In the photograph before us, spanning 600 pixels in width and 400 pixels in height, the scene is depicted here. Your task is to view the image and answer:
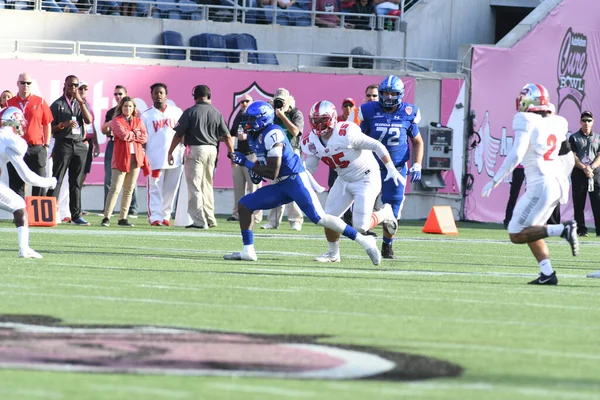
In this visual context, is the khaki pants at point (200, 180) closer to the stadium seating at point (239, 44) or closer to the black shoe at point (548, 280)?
the stadium seating at point (239, 44)

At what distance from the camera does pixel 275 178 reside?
512 inches

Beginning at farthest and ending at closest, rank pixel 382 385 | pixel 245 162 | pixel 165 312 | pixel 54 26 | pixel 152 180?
pixel 54 26 → pixel 152 180 → pixel 245 162 → pixel 165 312 → pixel 382 385

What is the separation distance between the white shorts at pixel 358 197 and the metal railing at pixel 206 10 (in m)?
13.2

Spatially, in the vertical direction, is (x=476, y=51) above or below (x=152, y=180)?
above

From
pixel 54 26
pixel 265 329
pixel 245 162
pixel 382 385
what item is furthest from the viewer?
pixel 54 26

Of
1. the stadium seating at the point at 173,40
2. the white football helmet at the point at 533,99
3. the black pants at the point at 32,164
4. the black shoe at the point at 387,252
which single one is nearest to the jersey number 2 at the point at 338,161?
the black shoe at the point at 387,252

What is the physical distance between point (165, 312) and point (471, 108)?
1817 cm

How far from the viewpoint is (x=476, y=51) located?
85.9 feet

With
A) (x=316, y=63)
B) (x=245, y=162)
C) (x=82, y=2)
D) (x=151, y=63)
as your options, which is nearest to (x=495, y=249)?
(x=245, y=162)

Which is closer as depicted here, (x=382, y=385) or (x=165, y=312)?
(x=382, y=385)

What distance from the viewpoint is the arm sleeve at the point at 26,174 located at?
512 inches

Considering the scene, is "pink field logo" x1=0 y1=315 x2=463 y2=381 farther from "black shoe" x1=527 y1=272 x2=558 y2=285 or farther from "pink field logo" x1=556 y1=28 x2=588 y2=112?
"pink field logo" x1=556 y1=28 x2=588 y2=112

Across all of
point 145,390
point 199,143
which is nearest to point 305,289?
point 145,390

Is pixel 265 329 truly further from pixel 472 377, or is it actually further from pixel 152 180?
pixel 152 180
